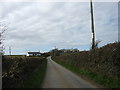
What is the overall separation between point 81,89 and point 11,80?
4.40 meters

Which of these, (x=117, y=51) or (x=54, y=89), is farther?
(x=117, y=51)

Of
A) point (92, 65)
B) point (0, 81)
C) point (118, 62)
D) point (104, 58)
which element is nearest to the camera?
point (0, 81)

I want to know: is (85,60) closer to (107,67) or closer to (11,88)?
(107,67)

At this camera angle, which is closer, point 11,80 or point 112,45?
point 11,80

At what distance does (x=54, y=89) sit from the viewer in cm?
1279

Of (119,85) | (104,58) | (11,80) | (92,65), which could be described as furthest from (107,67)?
(11,80)

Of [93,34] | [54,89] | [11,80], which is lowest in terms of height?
[54,89]

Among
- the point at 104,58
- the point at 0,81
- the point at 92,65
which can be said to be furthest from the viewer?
the point at 92,65

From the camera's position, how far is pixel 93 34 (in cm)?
2397

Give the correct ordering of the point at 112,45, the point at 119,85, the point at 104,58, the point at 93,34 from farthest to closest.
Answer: the point at 93,34 → the point at 104,58 → the point at 112,45 → the point at 119,85

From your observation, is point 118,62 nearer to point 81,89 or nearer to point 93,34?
point 81,89

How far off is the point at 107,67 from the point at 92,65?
4868 millimetres

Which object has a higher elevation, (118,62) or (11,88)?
(118,62)

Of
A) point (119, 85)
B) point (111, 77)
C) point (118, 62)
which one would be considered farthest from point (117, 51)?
point (119, 85)
